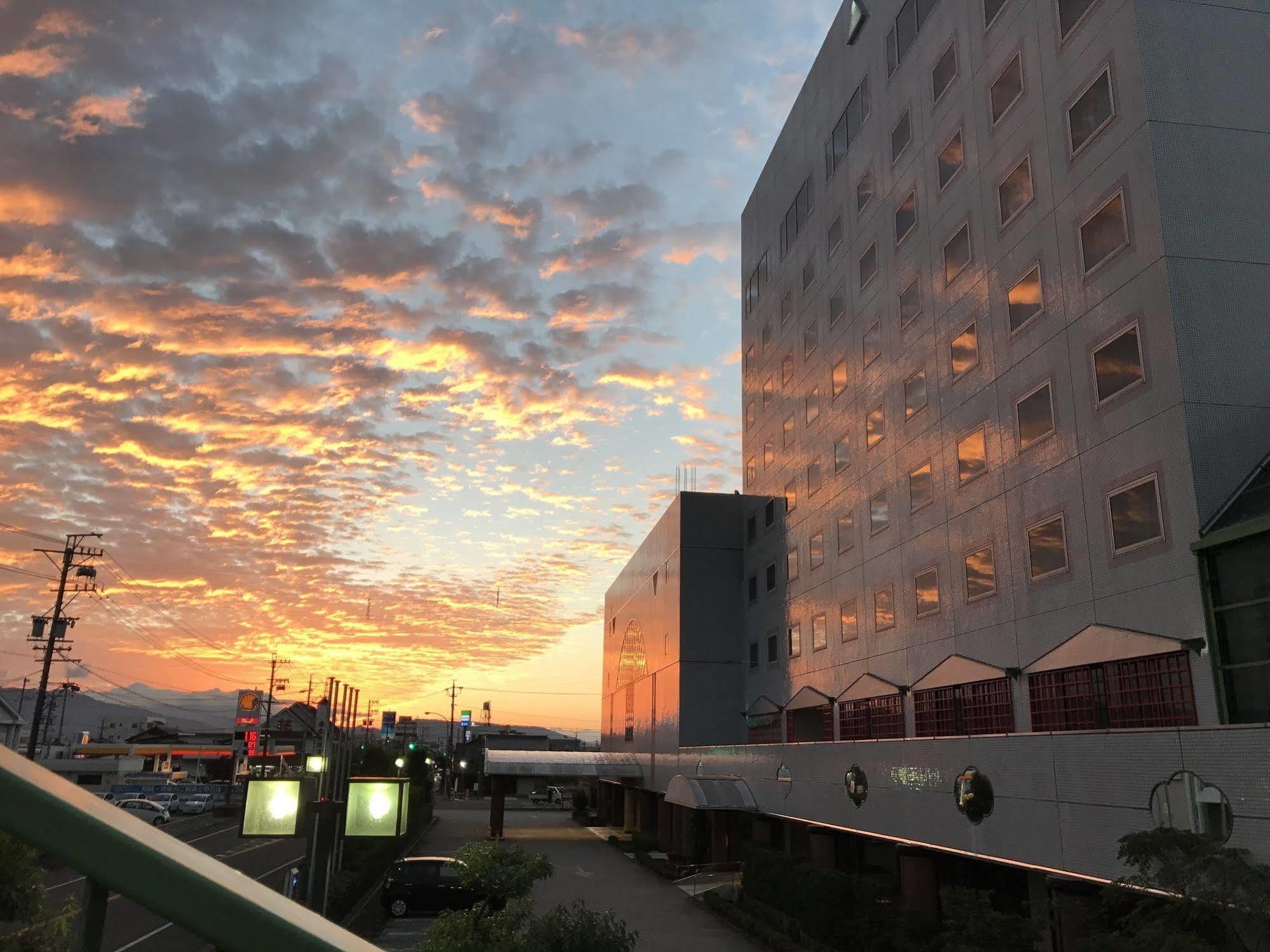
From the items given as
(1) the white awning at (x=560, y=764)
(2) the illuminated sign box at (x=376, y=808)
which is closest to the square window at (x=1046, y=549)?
(2) the illuminated sign box at (x=376, y=808)

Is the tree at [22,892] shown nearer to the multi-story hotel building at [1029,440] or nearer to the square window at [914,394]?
the multi-story hotel building at [1029,440]

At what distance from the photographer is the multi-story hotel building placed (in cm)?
2022

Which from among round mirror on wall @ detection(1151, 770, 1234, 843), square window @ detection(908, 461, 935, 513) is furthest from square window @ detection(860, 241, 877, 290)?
round mirror on wall @ detection(1151, 770, 1234, 843)

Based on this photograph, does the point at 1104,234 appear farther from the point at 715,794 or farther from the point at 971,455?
the point at 715,794

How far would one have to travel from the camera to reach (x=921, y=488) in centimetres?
3269

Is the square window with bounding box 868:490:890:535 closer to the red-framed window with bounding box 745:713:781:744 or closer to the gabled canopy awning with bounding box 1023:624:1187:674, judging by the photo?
the gabled canopy awning with bounding box 1023:624:1187:674

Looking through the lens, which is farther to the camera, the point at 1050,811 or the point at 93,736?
the point at 93,736

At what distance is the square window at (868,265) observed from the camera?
122ft

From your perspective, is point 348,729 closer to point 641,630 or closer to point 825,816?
point 825,816

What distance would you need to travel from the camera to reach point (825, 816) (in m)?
34.0

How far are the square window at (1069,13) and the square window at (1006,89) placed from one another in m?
1.75

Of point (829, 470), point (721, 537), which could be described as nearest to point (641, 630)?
point (721, 537)

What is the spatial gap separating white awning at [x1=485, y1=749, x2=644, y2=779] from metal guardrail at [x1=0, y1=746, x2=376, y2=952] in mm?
57438

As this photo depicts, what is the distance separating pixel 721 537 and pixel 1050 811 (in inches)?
1359
